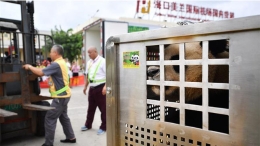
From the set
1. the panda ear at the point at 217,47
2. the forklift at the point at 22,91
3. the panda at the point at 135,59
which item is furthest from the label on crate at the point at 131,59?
the forklift at the point at 22,91

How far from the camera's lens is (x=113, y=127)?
155 centimetres

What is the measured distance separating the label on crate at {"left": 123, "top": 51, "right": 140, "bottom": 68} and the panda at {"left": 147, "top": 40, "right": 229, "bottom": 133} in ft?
0.28

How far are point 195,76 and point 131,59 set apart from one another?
0.40 m

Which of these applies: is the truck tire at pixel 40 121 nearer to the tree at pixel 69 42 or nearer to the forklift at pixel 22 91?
the forklift at pixel 22 91

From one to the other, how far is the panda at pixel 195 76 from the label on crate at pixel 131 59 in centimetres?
9

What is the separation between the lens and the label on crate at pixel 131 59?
1395 mm

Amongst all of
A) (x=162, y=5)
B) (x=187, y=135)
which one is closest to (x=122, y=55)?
(x=187, y=135)

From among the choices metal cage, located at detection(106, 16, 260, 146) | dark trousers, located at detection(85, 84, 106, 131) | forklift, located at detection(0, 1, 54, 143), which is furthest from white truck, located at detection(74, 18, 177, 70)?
metal cage, located at detection(106, 16, 260, 146)

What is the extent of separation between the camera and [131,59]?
4.67 feet

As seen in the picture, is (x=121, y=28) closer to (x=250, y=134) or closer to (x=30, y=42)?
(x=30, y=42)

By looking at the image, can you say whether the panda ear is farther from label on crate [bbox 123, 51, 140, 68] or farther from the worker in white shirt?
the worker in white shirt

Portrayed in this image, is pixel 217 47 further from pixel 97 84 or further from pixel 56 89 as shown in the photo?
pixel 97 84

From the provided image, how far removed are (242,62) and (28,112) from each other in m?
3.97

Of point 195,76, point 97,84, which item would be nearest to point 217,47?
point 195,76
